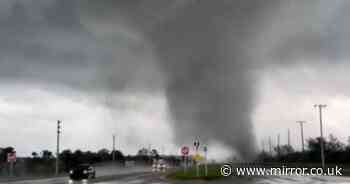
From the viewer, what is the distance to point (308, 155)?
12325 cm

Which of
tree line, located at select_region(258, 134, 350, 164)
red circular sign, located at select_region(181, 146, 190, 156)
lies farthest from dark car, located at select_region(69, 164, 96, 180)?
tree line, located at select_region(258, 134, 350, 164)

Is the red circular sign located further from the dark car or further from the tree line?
the tree line

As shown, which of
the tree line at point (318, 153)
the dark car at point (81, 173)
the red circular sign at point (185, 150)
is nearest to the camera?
the red circular sign at point (185, 150)

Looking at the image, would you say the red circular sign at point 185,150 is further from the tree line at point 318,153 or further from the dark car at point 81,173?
the tree line at point 318,153

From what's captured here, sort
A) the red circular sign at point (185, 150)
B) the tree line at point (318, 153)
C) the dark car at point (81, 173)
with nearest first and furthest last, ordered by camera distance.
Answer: the red circular sign at point (185, 150) → the dark car at point (81, 173) → the tree line at point (318, 153)

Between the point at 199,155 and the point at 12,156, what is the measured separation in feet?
93.9

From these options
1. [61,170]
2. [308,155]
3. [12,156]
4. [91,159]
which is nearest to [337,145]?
[308,155]

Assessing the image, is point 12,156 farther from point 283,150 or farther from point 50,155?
point 283,150

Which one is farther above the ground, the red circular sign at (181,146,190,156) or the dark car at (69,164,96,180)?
the red circular sign at (181,146,190,156)

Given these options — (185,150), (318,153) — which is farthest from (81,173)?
(318,153)

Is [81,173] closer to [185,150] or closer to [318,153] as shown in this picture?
[185,150]

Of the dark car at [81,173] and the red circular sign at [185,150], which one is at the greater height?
the red circular sign at [185,150]

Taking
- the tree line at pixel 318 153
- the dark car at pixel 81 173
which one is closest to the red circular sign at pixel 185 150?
the dark car at pixel 81 173

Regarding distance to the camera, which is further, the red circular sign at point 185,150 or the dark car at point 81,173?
the dark car at point 81,173
